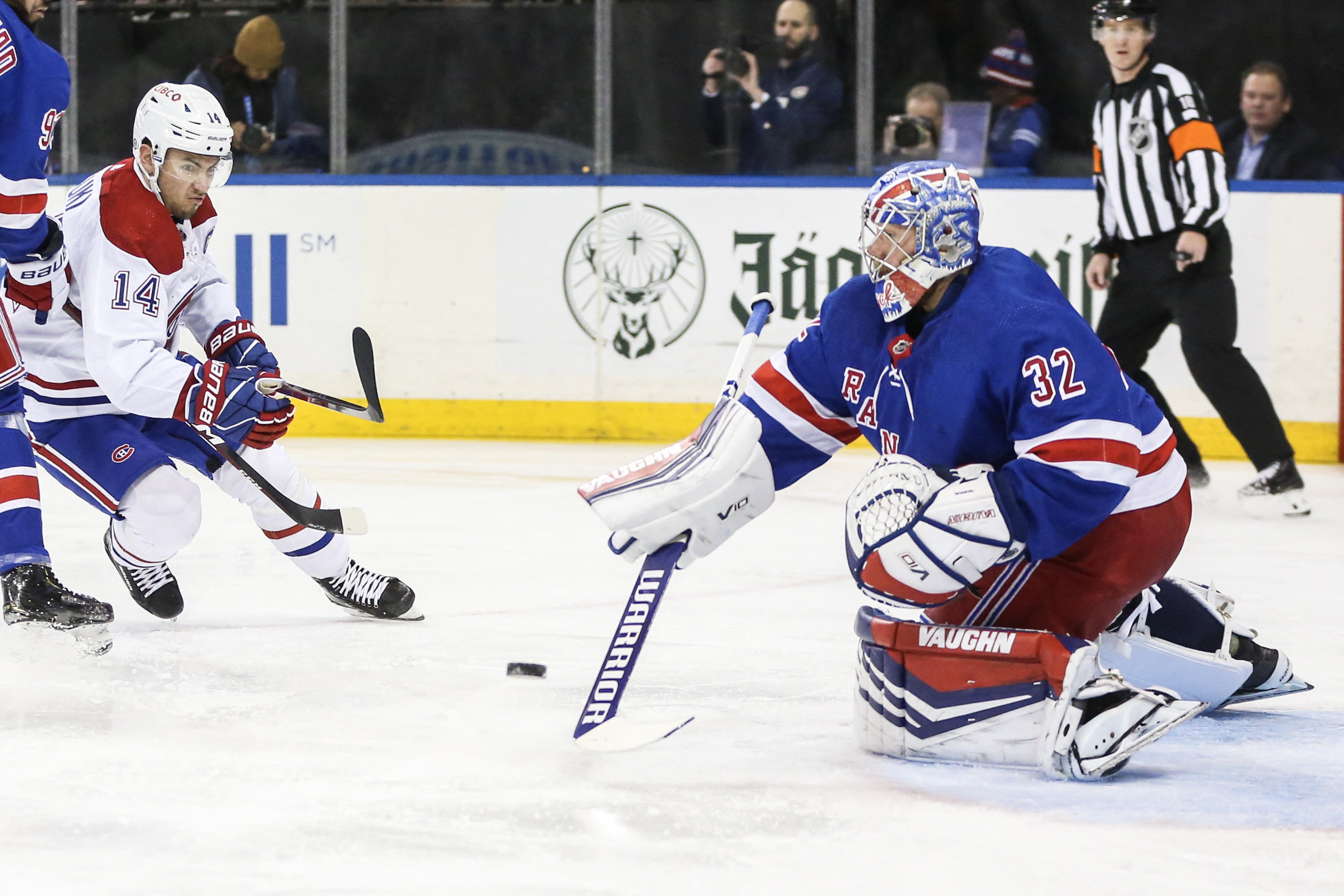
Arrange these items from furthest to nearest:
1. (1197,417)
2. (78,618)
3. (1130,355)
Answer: (1197,417) → (1130,355) → (78,618)

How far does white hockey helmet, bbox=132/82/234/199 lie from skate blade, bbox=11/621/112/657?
0.75 metres

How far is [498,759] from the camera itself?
2.25m

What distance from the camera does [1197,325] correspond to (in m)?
5.01

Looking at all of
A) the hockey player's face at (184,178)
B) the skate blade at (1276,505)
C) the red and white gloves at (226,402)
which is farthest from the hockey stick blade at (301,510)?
the skate blade at (1276,505)

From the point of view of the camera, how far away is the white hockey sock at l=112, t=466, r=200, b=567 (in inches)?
120

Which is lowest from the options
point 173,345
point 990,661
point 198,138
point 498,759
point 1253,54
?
point 498,759

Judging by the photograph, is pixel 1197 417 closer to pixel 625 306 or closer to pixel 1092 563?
pixel 625 306

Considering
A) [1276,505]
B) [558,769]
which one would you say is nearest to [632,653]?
[558,769]

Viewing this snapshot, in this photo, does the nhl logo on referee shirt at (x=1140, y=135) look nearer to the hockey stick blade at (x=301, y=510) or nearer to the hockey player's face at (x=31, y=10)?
the hockey stick blade at (x=301, y=510)

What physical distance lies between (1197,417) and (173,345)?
3.88m

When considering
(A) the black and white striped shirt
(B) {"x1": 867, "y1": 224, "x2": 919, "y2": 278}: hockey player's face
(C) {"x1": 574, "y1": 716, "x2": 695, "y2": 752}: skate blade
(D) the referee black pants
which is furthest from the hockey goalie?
(A) the black and white striped shirt

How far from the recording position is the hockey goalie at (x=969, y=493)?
210cm

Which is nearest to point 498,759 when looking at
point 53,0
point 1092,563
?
point 1092,563

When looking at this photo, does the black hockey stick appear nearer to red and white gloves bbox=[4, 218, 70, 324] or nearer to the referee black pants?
red and white gloves bbox=[4, 218, 70, 324]
